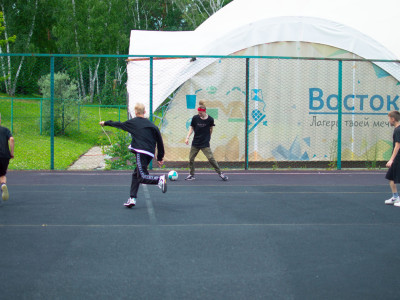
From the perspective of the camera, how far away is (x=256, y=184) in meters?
11.4

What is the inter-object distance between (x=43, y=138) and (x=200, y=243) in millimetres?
16901

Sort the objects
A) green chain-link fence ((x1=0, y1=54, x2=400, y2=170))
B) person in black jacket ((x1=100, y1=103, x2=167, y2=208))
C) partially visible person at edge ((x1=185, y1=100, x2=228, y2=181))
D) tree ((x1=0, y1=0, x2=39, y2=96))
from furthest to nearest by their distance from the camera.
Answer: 1. tree ((x1=0, y1=0, x2=39, y2=96))
2. green chain-link fence ((x1=0, y1=54, x2=400, y2=170))
3. partially visible person at edge ((x1=185, y1=100, x2=228, y2=181))
4. person in black jacket ((x1=100, y1=103, x2=167, y2=208))

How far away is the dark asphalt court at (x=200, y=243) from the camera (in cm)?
459

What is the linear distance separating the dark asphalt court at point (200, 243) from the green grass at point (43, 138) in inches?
195

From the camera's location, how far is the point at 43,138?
71.3 feet

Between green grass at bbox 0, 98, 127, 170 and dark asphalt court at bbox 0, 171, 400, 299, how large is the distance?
Result: 16.3ft

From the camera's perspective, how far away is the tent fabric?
14.8 meters

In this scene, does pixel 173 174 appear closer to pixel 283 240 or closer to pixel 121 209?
pixel 121 209

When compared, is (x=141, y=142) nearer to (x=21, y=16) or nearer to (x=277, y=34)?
(x=277, y=34)

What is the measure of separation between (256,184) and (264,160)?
9.52 feet

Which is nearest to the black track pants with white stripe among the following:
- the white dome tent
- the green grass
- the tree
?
the white dome tent

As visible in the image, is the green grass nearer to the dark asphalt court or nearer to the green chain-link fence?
the green chain-link fence

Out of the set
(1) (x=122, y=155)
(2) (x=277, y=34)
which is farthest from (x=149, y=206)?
(2) (x=277, y=34)

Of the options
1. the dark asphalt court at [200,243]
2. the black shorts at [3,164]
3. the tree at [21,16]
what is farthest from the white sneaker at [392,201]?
the tree at [21,16]
